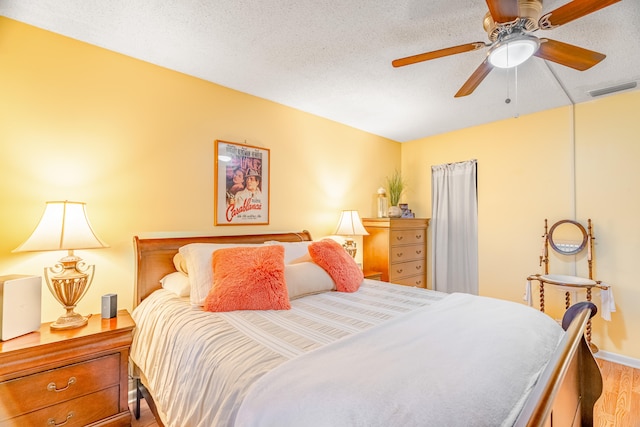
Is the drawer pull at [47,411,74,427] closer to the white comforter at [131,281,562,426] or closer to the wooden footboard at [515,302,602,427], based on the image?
the white comforter at [131,281,562,426]

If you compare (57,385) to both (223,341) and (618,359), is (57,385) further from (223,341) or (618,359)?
(618,359)

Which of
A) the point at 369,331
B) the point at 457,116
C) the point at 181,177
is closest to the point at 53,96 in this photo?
the point at 181,177

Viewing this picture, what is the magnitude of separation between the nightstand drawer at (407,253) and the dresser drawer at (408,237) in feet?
0.18

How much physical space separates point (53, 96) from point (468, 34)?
265cm

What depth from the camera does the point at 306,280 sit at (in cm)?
206

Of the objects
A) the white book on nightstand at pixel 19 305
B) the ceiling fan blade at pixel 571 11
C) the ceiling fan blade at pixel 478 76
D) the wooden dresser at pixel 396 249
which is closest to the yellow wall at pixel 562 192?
the wooden dresser at pixel 396 249

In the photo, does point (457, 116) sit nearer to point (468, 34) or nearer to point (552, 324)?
point (468, 34)

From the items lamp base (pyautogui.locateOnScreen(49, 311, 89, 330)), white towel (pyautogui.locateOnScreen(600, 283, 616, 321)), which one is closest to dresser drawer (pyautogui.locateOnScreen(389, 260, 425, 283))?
white towel (pyautogui.locateOnScreen(600, 283, 616, 321))

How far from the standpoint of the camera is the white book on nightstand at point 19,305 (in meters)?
1.39

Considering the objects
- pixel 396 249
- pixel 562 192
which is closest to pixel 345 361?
pixel 396 249

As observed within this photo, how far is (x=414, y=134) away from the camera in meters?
3.93

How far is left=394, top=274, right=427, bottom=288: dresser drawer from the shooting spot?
139 inches

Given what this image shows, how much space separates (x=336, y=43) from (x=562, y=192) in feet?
9.06

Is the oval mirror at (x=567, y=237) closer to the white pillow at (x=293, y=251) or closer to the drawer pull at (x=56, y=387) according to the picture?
the white pillow at (x=293, y=251)
